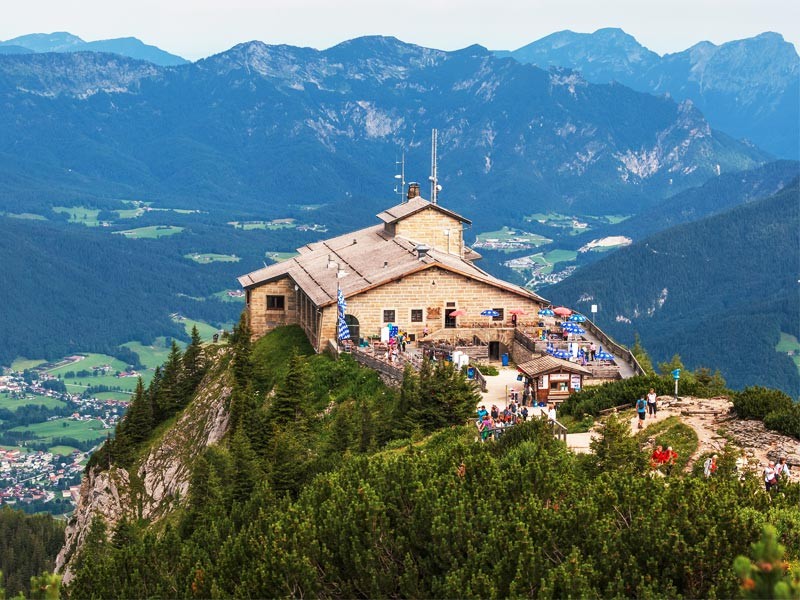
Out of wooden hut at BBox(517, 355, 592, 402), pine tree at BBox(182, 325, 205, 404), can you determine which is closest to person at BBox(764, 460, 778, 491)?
wooden hut at BBox(517, 355, 592, 402)

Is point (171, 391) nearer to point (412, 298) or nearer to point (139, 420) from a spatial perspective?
point (139, 420)

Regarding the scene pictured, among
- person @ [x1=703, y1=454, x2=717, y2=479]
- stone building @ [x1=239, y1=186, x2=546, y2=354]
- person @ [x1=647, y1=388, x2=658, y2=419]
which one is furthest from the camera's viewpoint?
stone building @ [x1=239, y1=186, x2=546, y2=354]

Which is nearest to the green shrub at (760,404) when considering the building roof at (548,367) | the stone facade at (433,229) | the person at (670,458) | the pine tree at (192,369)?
the person at (670,458)

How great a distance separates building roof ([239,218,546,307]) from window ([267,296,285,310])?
1.16 m

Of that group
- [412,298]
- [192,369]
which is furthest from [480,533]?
[192,369]

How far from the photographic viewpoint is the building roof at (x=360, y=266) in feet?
226

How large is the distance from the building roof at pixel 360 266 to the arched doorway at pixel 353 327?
1161mm

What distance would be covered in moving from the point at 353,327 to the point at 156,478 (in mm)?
11725

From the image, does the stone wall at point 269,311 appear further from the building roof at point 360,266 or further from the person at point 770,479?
the person at point 770,479

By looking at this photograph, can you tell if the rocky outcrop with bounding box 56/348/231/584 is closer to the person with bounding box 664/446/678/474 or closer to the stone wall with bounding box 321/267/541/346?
the stone wall with bounding box 321/267/541/346

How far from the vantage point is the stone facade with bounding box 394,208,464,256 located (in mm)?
86562

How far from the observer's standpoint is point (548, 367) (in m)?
56.3

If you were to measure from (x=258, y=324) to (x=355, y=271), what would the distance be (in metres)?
8.75

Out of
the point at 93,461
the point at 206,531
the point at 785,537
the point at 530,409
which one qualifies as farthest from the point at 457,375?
the point at 93,461
